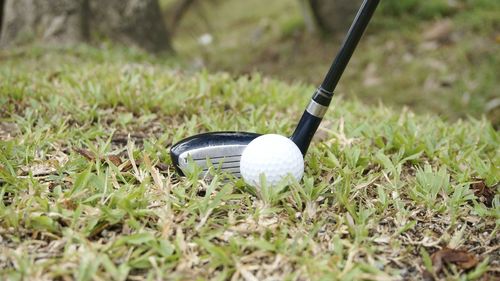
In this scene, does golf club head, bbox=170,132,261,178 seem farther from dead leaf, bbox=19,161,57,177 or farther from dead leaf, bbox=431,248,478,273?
dead leaf, bbox=431,248,478,273

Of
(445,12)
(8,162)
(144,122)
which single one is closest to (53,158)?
(8,162)

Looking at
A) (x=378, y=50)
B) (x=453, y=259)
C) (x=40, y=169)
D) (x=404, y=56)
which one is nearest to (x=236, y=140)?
(x=40, y=169)

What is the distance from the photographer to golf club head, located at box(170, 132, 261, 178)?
205 cm

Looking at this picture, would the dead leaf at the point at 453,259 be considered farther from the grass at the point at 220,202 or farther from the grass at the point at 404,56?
the grass at the point at 404,56

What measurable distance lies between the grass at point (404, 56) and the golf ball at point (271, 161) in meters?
3.19

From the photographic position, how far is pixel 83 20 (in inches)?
203

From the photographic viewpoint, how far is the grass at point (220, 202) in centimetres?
156

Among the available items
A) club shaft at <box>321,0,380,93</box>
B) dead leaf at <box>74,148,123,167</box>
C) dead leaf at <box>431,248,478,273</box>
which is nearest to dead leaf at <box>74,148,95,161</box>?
dead leaf at <box>74,148,123,167</box>

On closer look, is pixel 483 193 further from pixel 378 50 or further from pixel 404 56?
pixel 378 50

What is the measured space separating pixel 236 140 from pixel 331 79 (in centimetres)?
45

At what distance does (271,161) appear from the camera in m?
1.86

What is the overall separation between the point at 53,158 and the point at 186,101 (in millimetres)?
1041

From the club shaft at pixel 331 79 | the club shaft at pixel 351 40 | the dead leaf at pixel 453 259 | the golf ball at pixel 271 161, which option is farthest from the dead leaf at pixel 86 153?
the dead leaf at pixel 453 259

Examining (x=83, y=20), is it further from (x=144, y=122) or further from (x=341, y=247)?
(x=341, y=247)
